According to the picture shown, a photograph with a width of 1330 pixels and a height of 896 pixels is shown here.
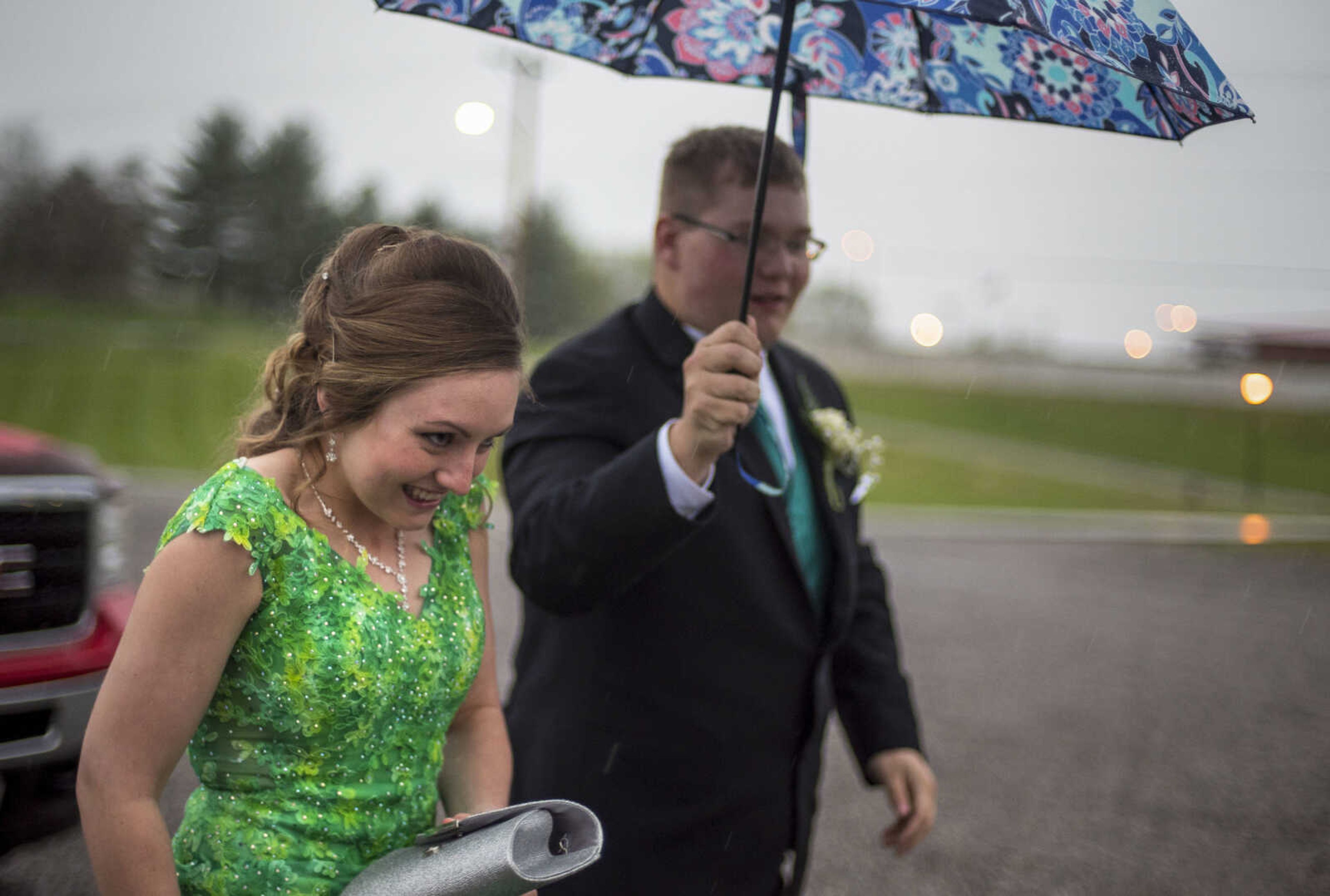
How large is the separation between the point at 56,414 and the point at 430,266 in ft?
104

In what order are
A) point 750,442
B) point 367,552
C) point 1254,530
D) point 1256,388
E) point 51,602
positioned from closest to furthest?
point 367,552
point 750,442
point 51,602
point 1256,388
point 1254,530

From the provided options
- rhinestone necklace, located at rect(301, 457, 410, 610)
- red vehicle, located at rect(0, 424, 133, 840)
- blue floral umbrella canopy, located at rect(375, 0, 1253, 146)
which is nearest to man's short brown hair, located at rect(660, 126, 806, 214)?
blue floral umbrella canopy, located at rect(375, 0, 1253, 146)

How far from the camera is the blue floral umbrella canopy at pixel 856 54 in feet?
7.52

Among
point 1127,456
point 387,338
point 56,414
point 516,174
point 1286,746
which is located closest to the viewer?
point 387,338

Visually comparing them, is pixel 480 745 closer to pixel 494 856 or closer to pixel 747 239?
pixel 494 856

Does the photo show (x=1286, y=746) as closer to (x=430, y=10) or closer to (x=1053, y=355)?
(x=430, y=10)

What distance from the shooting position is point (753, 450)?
7.54 ft

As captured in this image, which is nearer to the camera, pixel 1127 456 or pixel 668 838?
pixel 668 838

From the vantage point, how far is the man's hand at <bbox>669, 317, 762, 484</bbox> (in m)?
1.83

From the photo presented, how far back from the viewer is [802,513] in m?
2.39

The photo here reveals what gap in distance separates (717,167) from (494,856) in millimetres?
1532

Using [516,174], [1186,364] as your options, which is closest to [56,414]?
[516,174]

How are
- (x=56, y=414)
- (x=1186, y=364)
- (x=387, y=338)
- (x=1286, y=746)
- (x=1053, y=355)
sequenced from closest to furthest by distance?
(x=387, y=338)
(x=1286, y=746)
(x=56, y=414)
(x=1186, y=364)
(x=1053, y=355)

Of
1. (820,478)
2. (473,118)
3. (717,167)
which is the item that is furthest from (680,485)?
(473,118)
